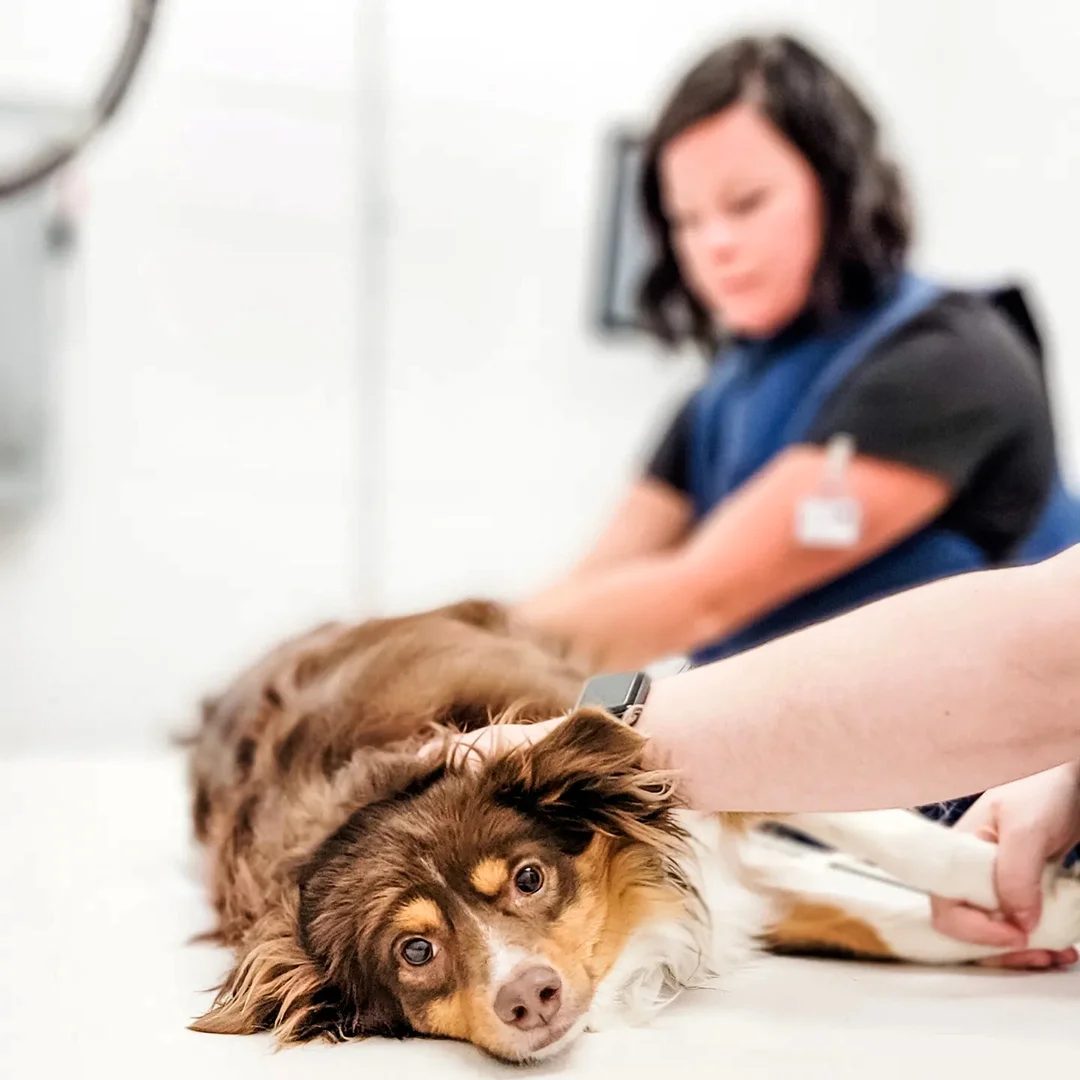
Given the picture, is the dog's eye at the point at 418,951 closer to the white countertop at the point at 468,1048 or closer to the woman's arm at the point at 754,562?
the white countertop at the point at 468,1048

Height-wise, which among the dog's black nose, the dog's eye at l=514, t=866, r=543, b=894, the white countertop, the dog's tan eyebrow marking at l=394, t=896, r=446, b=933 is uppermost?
the dog's eye at l=514, t=866, r=543, b=894

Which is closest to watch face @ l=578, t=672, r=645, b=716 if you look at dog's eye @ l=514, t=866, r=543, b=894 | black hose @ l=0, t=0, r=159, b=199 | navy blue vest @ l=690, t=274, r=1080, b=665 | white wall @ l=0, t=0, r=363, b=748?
dog's eye @ l=514, t=866, r=543, b=894

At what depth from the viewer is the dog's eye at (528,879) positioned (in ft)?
2.90

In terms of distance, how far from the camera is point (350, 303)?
9.70 feet

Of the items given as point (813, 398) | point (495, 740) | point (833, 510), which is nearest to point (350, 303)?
point (813, 398)

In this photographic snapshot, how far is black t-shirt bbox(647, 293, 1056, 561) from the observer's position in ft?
5.39

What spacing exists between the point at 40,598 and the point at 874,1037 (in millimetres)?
2386

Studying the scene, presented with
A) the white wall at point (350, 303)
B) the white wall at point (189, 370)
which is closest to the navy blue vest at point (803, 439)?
the white wall at point (350, 303)

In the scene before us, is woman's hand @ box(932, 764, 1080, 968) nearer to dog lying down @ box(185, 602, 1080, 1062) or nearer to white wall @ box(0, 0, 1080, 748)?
dog lying down @ box(185, 602, 1080, 1062)

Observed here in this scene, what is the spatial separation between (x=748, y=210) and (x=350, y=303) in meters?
1.38

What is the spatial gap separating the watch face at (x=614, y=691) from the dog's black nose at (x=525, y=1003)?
19 centimetres

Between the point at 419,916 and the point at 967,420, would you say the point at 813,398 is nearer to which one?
the point at 967,420

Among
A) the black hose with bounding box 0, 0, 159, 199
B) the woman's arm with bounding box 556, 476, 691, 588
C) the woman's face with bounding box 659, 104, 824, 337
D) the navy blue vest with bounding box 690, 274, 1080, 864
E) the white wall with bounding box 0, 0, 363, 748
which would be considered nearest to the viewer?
the black hose with bounding box 0, 0, 159, 199

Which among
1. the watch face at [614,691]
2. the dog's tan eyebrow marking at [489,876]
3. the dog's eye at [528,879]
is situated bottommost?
the dog's eye at [528,879]
